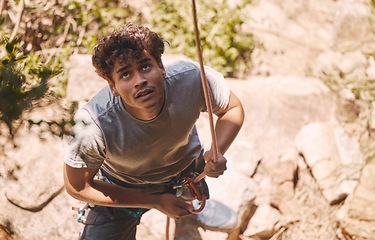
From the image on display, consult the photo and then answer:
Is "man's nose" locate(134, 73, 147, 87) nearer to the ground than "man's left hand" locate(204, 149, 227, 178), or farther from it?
farther from it

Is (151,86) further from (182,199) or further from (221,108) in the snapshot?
(182,199)

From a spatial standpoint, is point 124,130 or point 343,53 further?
point 343,53

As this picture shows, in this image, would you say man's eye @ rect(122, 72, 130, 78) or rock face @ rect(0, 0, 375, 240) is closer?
man's eye @ rect(122, 72, 130, 78)

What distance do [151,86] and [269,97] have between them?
2284mm

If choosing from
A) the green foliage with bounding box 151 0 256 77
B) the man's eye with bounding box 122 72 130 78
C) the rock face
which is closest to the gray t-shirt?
the man's eye with bounding box 122 72 130 78

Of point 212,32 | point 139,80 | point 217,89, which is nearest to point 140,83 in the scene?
point 139,80

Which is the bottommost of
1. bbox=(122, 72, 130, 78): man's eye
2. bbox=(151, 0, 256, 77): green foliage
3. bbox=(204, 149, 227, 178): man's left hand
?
bbox=(151, 0, 256, 77): green foliage

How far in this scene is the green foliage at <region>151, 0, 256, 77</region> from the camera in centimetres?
475

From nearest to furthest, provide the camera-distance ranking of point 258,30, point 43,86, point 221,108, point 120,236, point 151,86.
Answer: point 43,86 → point 151,86 → point 221,108 → point 120,236 → point 258,30

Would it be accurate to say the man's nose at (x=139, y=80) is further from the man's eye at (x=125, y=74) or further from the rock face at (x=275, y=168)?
the rock face at (x=275, y=168)

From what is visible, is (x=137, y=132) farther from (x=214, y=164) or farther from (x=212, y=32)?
(x=212, y=32)

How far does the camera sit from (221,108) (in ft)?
8.41

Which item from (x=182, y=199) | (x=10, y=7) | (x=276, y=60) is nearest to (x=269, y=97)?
(x=276, y=60)

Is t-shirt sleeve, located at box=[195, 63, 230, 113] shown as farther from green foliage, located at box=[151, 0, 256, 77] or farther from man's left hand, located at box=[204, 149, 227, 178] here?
green foliage, located at box=[151, 0, 256, 77]
